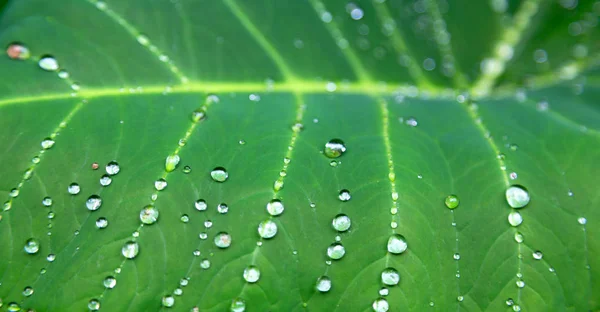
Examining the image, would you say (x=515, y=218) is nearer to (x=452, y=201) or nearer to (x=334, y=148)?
(x=452, y=201)

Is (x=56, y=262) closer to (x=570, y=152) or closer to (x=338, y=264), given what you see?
(x=338, y=264)

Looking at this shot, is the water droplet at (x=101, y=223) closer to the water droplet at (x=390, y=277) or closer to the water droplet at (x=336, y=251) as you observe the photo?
the water droplet at (x=336, y=251)

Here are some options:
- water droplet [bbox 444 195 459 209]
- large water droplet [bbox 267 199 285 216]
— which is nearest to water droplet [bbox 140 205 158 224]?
large water droplet [bbox 267 199 285 216]

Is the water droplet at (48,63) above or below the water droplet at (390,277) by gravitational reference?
above

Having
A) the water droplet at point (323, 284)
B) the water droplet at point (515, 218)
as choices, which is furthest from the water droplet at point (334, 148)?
the water droplet at point (515, 218)

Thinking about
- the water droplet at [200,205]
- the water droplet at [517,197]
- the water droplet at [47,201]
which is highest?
the water droplet at [517,197]

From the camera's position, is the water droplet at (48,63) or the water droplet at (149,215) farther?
the water droplet at (48,63)

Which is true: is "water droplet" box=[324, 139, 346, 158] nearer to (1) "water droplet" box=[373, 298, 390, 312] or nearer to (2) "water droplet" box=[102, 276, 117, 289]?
(1) "water droplet" box=[373, 298, 390, 312]

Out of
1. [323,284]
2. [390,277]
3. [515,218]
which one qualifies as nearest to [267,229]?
[323,284]
